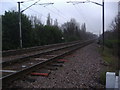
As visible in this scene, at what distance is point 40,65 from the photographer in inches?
341

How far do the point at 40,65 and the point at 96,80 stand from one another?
3.23 meters

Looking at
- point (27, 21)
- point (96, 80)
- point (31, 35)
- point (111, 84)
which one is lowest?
point (96, 80)

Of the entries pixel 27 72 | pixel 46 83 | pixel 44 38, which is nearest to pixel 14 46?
pixel 44 38

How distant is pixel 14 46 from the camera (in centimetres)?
2258

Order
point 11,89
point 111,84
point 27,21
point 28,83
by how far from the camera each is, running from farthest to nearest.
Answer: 1. point 27,21
2. point 28,83
3. point 11,89
4. point 111,84

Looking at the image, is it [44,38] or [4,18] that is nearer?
[4,18]

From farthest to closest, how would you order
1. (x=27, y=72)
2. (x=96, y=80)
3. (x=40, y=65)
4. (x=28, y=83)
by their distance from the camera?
(x=40, y=65), (x=27, y=72), (x=96, y=80), (x=28, y=83)

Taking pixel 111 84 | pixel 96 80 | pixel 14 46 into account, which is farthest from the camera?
pixel 14 46

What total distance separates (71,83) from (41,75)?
1.57m

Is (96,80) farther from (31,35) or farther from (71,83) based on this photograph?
(31,35)

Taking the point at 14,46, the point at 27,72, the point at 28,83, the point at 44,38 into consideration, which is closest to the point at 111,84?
the point at 28,83

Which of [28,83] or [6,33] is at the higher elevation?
[6,33]

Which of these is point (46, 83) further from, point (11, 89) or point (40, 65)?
point (40, 65)

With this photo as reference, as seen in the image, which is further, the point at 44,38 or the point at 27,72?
the point at 44,38
